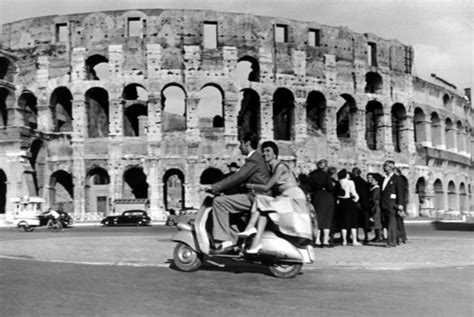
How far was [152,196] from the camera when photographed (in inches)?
1203

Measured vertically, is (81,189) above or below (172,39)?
below

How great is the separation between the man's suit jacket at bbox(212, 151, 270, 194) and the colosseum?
22841mm

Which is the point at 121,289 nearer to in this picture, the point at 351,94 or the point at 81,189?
the point at 81,189

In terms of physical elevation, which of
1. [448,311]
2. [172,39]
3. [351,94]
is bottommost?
[448,311]

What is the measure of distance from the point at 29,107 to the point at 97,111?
391 centimetres

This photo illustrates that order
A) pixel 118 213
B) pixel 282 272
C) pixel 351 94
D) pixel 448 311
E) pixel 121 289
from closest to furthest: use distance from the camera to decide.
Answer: pixel 448 311, pixel 121 289, pixel 282 272, pixel 118 213, pixel 351 94

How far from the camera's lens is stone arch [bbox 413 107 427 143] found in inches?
1503

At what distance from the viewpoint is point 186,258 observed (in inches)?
289

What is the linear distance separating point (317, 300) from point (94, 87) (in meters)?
27.7

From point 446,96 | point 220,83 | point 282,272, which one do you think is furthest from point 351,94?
point 282,272

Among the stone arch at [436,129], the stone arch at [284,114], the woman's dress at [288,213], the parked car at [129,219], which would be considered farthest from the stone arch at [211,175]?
the woman's dress at [288,213]

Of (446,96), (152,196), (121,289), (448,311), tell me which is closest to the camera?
(448,311)

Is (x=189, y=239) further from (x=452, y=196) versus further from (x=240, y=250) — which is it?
(x=452, y=196)

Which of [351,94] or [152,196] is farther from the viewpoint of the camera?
[351,94]
